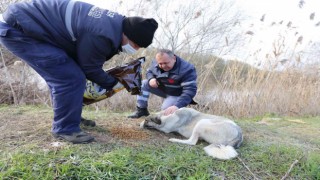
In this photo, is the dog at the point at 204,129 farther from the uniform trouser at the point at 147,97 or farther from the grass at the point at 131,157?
the uniform trouser at the point at 147,97

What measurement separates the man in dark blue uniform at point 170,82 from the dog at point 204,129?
54cm

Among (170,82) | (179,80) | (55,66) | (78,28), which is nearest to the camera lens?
(78,28)

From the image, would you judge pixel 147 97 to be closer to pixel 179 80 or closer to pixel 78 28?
pixel 179 80

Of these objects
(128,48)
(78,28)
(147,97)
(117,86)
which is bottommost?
(147,97)

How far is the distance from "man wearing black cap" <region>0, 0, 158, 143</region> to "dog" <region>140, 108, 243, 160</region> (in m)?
1.25

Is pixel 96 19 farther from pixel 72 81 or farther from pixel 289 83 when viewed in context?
pixel 289 83

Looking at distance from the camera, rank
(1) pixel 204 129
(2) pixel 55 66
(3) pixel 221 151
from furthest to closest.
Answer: (1) pixel 204 129 → (3) pixel 221 151 → (2) pixel 55 66

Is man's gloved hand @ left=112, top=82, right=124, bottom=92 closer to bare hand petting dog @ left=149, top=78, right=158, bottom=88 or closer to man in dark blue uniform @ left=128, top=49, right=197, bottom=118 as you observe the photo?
man in dark blue uniform @ left=128, top=49, right=197, bottom=118

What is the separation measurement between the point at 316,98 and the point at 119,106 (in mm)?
4386

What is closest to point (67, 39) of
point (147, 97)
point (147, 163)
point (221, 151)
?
point (147, 163)

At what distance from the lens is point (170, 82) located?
584cm

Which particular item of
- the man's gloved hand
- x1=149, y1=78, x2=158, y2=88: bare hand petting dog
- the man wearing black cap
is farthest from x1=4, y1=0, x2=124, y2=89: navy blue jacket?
x1=149, y1=78, x2=158, y2=88: bare hand petting dog

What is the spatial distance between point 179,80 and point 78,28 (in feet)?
Answer: 8.24

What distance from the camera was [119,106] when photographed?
723 centimetres
